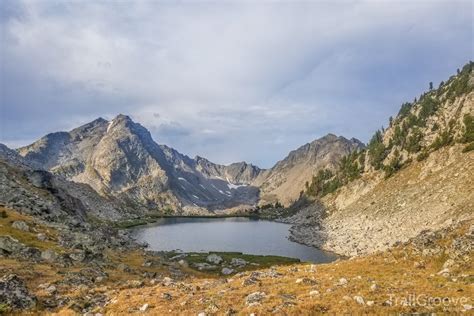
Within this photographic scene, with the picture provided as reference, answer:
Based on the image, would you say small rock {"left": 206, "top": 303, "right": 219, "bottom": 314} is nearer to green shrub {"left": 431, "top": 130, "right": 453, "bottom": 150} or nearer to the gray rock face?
the gray rock face

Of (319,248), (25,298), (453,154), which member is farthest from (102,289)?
(453,154)

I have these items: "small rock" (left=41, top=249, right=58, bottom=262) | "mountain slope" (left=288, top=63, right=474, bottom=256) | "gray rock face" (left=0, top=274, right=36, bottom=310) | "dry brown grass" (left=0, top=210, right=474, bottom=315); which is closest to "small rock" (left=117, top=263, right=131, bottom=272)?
"small rock" (left=41, top=249, right=58, bottom=262)

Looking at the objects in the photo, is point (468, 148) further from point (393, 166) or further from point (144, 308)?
point (144, 308)

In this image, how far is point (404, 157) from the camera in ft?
523

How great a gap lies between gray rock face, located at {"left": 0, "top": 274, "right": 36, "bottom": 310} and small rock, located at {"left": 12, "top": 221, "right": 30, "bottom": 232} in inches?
1453

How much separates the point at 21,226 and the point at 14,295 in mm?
39683

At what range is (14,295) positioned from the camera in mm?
27766

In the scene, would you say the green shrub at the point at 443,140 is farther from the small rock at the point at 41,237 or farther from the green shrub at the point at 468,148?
the small rock at the point at 41,237

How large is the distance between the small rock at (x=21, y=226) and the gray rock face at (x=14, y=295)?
3691 centimetres

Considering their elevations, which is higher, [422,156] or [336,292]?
[422,156]

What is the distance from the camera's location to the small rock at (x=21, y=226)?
62281mm

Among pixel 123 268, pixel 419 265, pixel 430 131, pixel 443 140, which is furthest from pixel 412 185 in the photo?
pixel 419 265

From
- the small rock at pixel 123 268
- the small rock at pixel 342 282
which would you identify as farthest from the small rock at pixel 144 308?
the small rock at pixel 123 268

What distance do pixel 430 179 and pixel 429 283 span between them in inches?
4100
